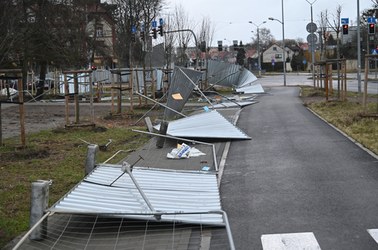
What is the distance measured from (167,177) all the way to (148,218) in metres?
2.33

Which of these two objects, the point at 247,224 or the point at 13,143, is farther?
the point at 13,143

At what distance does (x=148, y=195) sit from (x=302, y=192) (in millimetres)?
2369

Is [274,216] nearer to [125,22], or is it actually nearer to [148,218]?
[148,218]

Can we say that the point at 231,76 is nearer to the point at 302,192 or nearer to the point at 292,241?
the point at 302,192

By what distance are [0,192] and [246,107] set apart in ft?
53.6

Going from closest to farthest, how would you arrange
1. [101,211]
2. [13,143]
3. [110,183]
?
[101,211]
[110,183]
[13,143]

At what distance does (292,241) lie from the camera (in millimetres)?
5457

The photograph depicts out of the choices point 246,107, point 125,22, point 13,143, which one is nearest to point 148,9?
point 125,22

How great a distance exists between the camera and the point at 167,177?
8.07m


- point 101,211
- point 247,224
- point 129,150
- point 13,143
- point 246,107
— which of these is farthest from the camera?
point 246,107

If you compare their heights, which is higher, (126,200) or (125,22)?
(125,22)

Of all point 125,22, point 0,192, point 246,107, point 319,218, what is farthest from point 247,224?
point 125,22

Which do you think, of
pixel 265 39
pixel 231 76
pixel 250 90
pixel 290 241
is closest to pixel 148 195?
pixel 290 241

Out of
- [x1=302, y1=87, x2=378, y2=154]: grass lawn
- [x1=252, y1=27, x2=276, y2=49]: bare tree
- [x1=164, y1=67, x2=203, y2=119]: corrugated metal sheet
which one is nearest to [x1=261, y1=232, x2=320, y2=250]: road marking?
[x1=302, y1=87, x2=378, y2=154]: grass lawn
